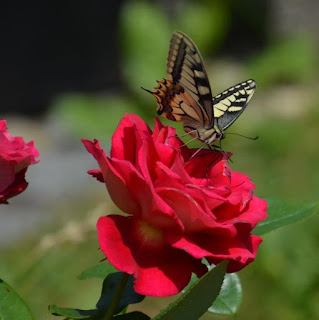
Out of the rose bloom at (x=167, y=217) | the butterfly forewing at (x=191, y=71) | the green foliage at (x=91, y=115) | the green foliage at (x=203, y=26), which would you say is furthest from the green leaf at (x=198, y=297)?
the green foliage at (x=203, y=26)

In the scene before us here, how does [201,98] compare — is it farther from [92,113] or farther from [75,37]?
[75,37]

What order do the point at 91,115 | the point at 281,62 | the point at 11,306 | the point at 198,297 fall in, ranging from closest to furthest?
the point at 198,297, the point at 11,306, the point at 91,115, the point at 281,62

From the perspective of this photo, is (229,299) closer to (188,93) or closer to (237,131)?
(188,93)

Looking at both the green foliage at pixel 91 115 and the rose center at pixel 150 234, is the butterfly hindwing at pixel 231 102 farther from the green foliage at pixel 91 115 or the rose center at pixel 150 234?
the green foliage at pixel 91 115

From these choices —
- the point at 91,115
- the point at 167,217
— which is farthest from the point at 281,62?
the point at 167,217

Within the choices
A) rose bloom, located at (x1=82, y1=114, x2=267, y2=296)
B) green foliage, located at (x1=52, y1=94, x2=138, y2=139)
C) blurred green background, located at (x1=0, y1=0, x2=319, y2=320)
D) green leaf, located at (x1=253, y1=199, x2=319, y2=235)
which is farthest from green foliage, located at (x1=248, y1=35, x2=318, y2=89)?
rose bloom, located at (x1=82, y1=114, x2=267, y2=296)

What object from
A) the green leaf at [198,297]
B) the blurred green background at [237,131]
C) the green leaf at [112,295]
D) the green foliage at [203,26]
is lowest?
the blurred green background at [237,131]

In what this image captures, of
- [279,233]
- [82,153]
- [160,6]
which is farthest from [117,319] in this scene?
[160,6]
